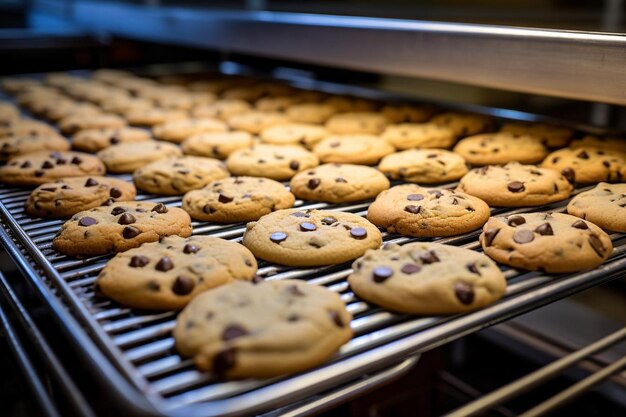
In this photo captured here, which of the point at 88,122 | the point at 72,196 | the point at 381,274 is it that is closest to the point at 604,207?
the point at 381,274

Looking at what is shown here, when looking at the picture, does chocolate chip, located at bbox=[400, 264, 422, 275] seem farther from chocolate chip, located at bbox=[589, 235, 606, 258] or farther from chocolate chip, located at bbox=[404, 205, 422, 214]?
chocolate chip, located at bbox=[589, 235, 606, 258]

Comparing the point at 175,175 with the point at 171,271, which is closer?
the point at 171,271

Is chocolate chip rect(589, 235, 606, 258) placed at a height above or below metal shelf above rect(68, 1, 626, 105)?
below

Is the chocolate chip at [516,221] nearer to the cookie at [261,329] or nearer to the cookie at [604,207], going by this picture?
the cookie at [604,207]

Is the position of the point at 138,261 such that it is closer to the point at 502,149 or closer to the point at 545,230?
the point at 545,230

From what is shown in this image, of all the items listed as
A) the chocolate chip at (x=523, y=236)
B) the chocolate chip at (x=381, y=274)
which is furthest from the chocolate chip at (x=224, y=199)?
the chocolate chip at (x=523, y=236)

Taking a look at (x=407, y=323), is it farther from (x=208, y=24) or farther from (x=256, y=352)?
(x=208, y=24)

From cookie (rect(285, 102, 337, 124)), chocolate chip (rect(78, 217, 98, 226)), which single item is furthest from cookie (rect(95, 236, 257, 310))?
cookie (rect(285, 102, 337, 124))

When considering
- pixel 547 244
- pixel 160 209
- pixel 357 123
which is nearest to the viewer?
pixel 547 244
